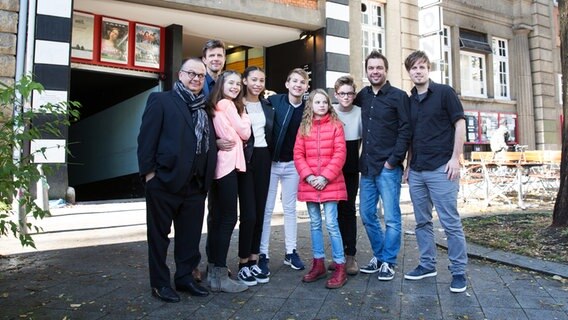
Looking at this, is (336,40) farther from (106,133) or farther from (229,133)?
(229,133)

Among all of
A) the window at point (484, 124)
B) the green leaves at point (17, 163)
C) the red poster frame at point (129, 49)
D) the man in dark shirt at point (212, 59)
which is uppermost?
the red poster frame at point (129, 49)

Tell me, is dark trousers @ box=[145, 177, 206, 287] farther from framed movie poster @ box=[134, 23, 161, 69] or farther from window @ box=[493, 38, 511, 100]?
window @ box=[493, 38, 511, 100]

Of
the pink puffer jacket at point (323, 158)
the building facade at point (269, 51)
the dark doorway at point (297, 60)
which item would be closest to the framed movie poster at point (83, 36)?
the building facade at point (269, 51)

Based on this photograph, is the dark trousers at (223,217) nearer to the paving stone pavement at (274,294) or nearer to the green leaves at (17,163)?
the paving stone pavement at (274,294)

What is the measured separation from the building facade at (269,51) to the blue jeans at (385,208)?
6.09 m

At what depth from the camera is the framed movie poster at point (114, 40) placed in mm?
10727

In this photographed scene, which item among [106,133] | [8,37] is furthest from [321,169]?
[106,133]

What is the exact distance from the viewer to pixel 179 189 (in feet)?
11.8

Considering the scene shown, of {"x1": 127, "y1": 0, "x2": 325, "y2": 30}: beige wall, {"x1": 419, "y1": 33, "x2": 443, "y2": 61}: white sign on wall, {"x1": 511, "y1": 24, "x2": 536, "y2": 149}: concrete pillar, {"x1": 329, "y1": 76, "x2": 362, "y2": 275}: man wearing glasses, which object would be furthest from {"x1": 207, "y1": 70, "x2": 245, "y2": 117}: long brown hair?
{"x1": 511, "y1": 24, "x2": 536, "y2": 149}: concrete pillar

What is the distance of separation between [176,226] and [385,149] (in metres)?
2.02

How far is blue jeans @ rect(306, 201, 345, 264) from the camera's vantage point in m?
4.12

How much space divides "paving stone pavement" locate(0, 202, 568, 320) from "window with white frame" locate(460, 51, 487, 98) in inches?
545

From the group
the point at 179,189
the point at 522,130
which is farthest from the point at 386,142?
the point at 522,130

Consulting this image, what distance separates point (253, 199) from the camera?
4.08 metres
